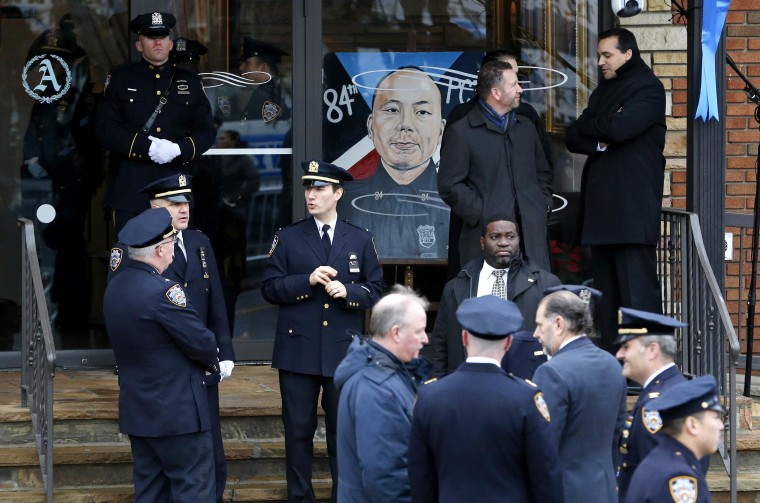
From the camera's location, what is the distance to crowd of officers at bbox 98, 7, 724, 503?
4453mm

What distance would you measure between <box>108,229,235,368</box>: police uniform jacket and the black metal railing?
8.21 ft

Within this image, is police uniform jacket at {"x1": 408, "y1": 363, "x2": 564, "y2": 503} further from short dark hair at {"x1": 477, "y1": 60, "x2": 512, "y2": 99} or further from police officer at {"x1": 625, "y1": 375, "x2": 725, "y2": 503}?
short dark hair at {"x1": 477, "y1": 60, "x2": 512, "y2": 99}

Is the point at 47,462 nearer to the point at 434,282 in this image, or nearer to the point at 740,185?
the point at 434,282

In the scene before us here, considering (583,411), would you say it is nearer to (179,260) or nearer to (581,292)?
(581,292)

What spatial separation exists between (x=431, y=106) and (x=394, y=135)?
1.00 ft

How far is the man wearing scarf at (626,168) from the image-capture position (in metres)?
7.25

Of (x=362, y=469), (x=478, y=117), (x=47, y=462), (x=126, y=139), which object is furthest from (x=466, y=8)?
(x=362, y=469)

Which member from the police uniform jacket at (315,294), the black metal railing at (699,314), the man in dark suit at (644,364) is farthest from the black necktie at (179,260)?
the black metal railing at (699,314)

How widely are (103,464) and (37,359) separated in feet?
2.03

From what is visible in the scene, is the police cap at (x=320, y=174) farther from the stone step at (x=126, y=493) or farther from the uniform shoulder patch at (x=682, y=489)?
the uniform shoulder patch at (x=682, y=489)

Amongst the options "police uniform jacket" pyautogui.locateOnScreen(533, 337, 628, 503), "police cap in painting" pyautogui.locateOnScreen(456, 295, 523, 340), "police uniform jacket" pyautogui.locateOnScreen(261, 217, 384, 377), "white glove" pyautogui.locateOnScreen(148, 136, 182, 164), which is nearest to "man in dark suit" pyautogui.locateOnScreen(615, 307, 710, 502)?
"police uniform jacket" pyautogui.locateOnScreen(533, 337, 628, 503)

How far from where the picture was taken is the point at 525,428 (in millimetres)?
4445

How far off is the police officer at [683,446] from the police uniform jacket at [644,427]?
62 centimetres

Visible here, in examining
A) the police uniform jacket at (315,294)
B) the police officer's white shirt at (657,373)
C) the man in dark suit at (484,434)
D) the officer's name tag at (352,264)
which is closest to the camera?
the man in dark suit at (484,434)
